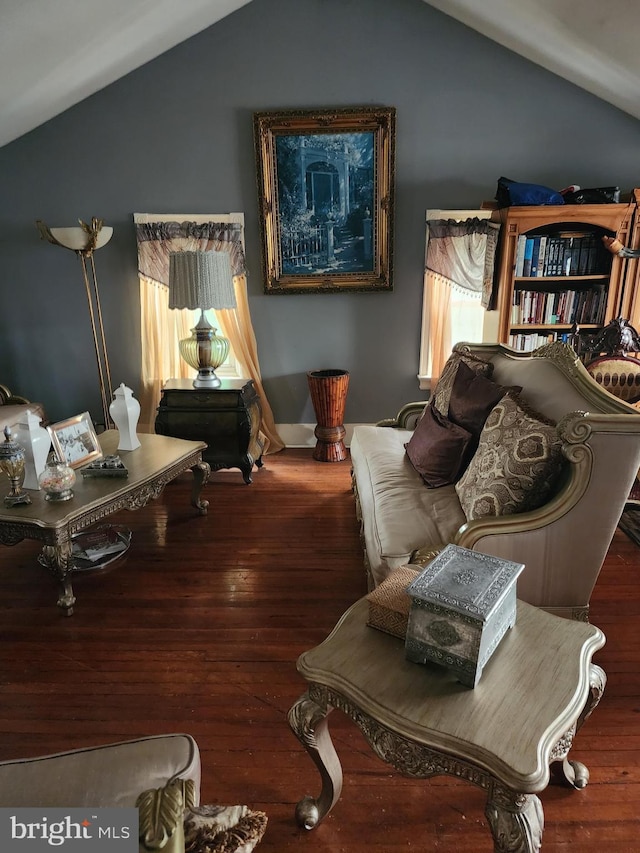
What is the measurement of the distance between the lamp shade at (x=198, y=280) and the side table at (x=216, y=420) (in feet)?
1.84

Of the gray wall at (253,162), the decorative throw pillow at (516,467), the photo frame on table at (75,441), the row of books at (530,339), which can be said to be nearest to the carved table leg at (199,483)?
the photo frame on table at (75,441)

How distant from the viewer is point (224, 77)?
11.3 ft

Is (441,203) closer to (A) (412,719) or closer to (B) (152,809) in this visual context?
(A) (412,719)

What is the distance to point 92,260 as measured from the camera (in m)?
3.79

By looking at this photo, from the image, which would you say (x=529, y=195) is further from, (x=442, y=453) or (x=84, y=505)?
(x=84, y=505)

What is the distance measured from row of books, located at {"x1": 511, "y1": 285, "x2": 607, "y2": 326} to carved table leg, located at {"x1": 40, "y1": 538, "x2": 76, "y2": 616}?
301cm

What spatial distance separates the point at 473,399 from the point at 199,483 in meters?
1.65

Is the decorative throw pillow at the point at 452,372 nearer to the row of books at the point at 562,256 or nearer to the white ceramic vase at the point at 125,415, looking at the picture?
the row of books at the point at 562,256

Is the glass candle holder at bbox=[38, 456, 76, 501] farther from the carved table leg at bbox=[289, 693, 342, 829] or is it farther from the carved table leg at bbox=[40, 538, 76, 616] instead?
the carved table leg at bbox=[289, 693, 342, 829]

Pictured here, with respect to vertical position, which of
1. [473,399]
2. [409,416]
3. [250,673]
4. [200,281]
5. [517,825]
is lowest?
[250,673]

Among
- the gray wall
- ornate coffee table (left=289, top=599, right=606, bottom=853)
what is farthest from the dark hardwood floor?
the gray wall

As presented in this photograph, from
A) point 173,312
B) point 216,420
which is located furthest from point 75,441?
point 173,312

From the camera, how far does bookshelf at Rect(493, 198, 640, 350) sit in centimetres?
323

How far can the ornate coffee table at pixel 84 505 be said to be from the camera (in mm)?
1989
